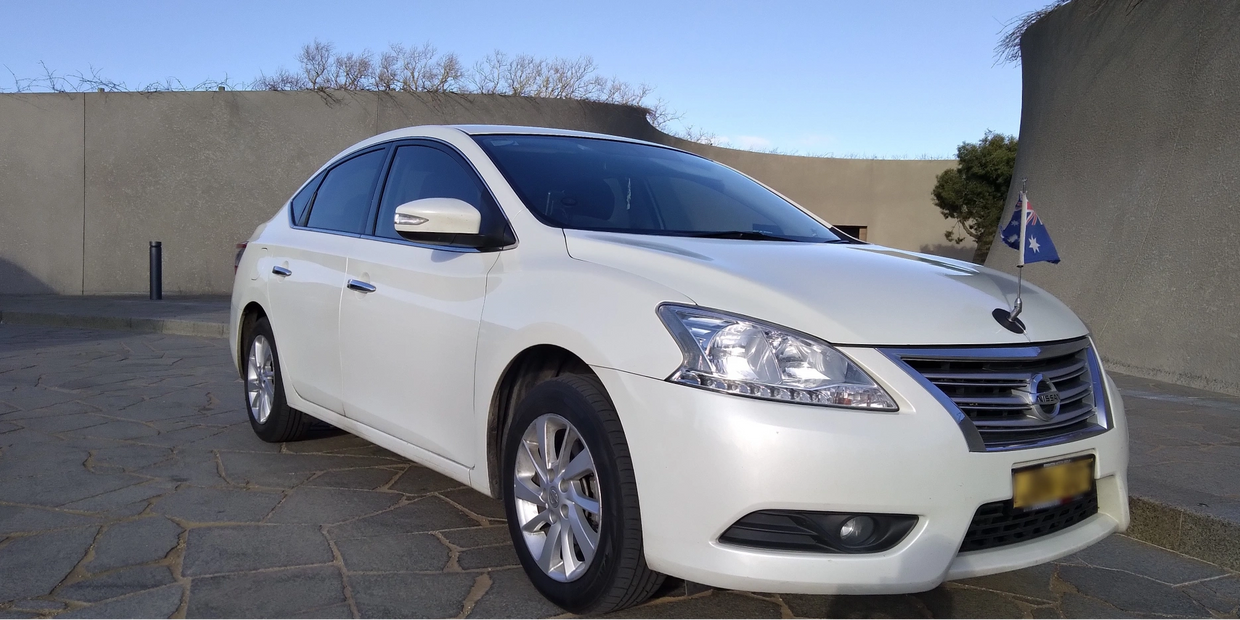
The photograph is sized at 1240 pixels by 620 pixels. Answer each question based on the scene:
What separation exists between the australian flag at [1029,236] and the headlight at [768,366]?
1194 mm

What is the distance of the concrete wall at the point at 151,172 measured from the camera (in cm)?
1462

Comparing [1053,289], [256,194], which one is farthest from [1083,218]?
[256,194]

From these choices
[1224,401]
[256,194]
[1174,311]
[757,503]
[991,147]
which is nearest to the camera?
[757,503]

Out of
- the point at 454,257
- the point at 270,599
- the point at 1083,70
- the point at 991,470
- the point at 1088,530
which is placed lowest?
the point at 270,599

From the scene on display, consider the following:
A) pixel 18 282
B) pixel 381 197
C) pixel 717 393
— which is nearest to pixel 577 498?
pixel 717 393

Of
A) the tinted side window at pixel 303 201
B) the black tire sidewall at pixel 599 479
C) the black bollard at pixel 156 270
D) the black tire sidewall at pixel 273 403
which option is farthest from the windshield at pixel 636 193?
the black bollard at pixel 156 270

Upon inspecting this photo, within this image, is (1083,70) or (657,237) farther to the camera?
(1083,70)

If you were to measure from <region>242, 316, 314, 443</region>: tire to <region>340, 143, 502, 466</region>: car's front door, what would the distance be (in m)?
0.91

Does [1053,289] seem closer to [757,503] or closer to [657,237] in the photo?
[657,237]

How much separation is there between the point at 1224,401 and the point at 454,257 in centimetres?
575

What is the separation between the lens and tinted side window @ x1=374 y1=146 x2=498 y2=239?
12.1ft

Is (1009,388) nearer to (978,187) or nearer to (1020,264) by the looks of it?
(1020,264)

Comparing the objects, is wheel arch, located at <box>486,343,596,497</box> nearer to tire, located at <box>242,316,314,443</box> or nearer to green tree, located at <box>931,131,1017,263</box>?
tire, located at <box>242,316,314,443</box>

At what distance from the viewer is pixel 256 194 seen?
15094mm
